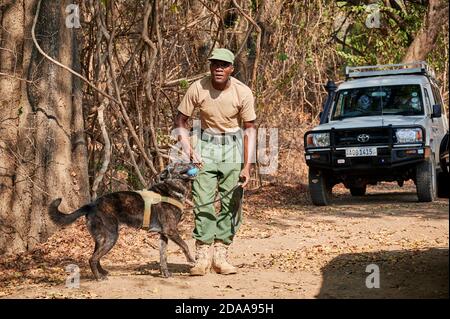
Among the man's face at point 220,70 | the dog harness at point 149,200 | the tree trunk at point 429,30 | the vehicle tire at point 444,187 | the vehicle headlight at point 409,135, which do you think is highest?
the tree trunk at point 429,30

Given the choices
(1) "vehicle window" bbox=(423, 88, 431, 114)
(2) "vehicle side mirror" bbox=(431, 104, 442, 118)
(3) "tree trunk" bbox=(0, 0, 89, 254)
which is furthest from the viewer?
(1) "vehicle window" bbox=(423, 88, 431, 114)

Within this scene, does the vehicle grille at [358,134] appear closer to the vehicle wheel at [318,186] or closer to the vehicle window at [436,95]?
the vehicle wheel at [318,186]

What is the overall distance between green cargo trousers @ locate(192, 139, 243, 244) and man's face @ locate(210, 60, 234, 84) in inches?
23.3

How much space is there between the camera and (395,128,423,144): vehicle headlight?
1305 centimetres

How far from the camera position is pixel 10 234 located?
1017cm

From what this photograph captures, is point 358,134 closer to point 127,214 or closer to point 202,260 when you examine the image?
point 202,260

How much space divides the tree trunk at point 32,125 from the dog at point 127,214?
246 centimetres

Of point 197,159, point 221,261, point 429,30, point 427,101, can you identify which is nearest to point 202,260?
point 221,261

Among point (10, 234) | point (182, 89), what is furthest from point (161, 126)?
point (10, 234)

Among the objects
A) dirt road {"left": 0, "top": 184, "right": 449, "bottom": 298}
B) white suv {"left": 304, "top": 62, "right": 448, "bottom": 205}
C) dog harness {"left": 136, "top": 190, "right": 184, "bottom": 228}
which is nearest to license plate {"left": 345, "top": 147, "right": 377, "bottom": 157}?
white suv {"left": 304, "top": 62, "right": 448, "bottom": 205}

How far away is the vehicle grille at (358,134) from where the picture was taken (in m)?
13.2

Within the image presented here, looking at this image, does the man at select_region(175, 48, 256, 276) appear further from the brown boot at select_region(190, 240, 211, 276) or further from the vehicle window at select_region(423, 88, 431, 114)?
the vehicle window at select_region(423, 88, 431, 114)

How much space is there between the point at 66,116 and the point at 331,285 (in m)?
4.57

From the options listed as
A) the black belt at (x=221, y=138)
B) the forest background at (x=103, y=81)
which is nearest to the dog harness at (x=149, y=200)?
the black belt at (x=221, y=138)
